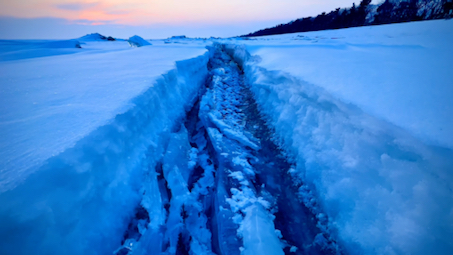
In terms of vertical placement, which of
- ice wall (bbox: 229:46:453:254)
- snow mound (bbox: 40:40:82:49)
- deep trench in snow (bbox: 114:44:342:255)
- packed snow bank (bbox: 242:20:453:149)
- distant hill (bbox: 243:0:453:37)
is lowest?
deep trench in snow (bbox: 114:44:342:255)

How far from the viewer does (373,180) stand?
A: 1.64 meters

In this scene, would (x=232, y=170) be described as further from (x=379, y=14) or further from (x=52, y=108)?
(x=379, y=14)

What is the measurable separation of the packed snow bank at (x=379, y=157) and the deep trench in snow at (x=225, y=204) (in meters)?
0.25

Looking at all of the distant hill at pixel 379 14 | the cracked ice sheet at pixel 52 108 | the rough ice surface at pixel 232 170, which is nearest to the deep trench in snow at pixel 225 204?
the rough ice surface at pixel 232 170

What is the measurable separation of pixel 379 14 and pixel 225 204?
30.1 meters

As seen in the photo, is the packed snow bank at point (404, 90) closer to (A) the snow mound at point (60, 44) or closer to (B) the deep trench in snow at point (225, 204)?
(B) the deep trench in snow at point (225, 204)

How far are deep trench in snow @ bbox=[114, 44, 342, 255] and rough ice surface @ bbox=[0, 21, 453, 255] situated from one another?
0.04 feet

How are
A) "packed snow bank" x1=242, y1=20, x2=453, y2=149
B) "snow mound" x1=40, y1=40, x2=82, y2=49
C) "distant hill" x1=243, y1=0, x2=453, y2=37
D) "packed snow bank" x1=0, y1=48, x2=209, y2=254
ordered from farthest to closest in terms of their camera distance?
"distant hill" x1=243, y1=0, x2=453, y2=37, "snow mound" x1=40, y1=40, x2=82, y2=49, "packed snow bank" x1=242, y1=20, x2=453, y2=149, "packed snow bank" x1=0, y1=48, x2=209, y2=254

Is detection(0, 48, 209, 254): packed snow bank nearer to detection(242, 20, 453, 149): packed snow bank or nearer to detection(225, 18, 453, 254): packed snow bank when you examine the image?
detection(225, 18, 453, 254): packed snow bank

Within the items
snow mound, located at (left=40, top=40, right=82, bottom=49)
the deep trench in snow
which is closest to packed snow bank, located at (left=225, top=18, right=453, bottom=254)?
the deep trench in snow

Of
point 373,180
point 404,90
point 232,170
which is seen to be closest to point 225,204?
point 232,170

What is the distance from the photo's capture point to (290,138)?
2.91 m

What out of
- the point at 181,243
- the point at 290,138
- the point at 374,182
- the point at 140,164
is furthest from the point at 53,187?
the point at 290,138

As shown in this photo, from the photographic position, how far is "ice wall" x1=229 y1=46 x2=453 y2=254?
1.26 metres
